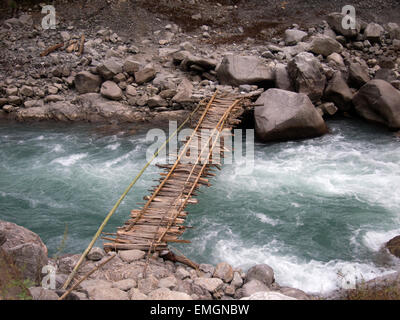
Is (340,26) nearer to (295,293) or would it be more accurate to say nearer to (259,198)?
(259,198)

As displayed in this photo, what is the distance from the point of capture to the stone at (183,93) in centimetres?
1159

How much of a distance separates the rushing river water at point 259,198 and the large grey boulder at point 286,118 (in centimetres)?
29

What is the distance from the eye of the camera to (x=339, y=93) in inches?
445

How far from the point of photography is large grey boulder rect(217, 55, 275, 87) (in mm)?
11562

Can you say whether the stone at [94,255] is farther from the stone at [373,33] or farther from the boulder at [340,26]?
the stone at [373,33]

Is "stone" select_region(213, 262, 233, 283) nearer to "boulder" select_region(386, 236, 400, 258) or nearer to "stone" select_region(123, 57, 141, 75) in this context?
"boulder" select_region(386, 236, 400, 258)

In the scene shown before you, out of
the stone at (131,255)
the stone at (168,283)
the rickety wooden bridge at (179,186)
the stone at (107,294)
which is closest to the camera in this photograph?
the stone at (107,294)

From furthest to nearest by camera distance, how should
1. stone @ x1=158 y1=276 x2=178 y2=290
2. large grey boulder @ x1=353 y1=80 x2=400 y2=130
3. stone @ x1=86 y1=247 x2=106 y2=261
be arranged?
large grey boulder @ x1=353 y1=80 x2=400 y2=130
stone @ x1=86 y1=247 x2=106 y2=261
stone @ x1=158 y1=276 x2=178 y2=290

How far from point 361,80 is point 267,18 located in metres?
6.24

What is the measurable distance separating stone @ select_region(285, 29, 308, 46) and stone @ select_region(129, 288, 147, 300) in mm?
12041

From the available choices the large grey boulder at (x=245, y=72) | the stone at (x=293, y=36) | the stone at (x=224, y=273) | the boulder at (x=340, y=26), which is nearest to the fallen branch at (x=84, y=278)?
the stone at (x=224, y=273)

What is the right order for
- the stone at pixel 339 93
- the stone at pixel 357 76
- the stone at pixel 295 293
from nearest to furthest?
the stone at pixel 295 293, the stone at pixel 339 93, the stone at pixel 357 76

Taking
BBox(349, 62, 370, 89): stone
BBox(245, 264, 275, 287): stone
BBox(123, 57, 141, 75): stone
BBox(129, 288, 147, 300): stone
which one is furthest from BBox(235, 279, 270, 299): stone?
BBox(123, 57, 141, 75): stone

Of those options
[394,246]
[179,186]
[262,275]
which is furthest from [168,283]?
[394,246]
